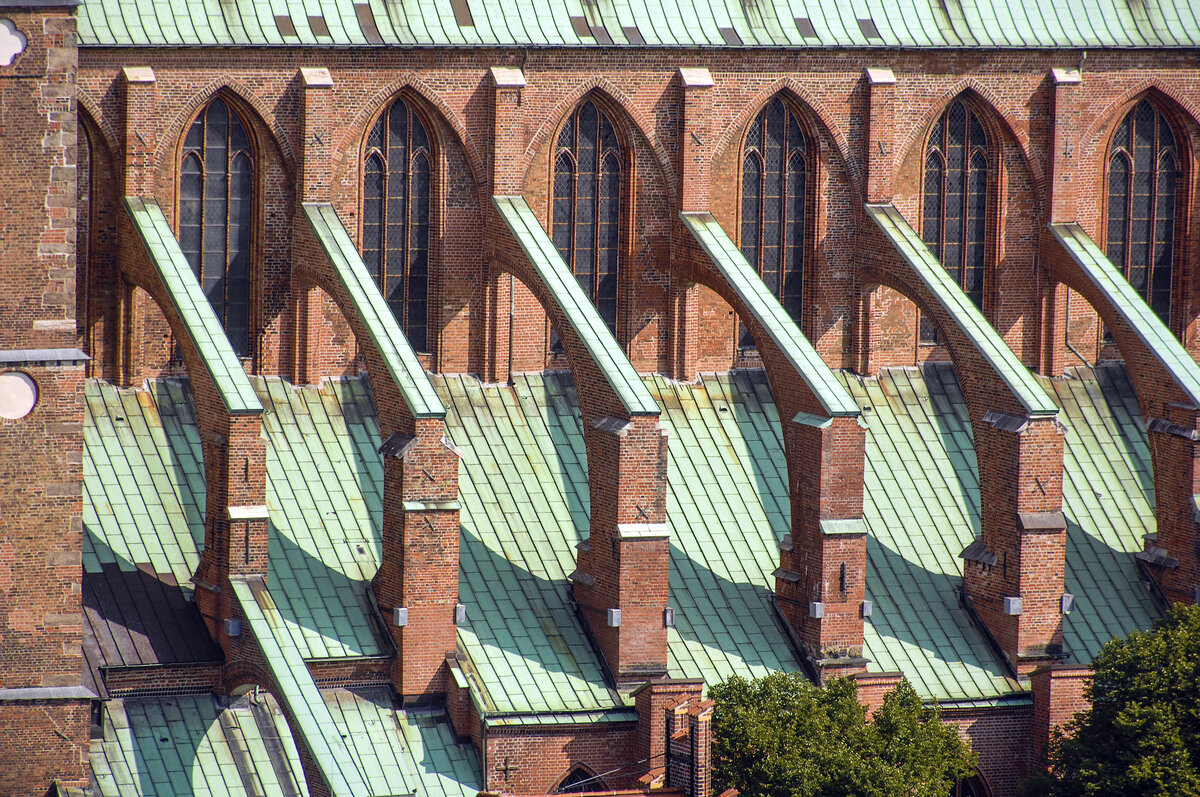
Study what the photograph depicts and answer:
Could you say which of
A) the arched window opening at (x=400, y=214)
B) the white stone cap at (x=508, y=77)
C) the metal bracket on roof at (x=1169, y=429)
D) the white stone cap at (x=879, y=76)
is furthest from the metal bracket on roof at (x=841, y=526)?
the white stone cap at (x=508, y=77)

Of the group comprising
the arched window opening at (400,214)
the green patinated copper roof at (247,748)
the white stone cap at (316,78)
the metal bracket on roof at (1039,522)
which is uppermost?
the white stone cap at (316,78)

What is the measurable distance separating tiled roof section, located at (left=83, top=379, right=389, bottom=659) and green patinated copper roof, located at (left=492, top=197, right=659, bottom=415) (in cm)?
458

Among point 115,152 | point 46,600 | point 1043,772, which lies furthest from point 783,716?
point 115,152

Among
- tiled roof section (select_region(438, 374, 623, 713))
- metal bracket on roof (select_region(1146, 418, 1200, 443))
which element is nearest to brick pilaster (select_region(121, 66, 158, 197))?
tiled roof section (select_region(438, 374, 623, 713))

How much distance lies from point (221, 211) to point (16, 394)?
8.81 meters

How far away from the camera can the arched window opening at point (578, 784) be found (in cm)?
4016

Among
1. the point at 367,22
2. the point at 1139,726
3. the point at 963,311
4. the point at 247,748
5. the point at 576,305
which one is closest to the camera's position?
the point at 1139,726

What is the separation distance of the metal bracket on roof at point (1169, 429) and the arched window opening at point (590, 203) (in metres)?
11.0

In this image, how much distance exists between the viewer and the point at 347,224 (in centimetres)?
4434

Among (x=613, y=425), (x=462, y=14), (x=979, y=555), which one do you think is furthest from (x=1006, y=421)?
(x=462, y=14)

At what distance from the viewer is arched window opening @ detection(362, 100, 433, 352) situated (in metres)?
44.6

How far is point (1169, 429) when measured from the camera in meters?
44.2

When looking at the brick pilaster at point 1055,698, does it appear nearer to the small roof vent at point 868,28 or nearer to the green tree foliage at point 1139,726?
the green tree foliage at point 1139,726

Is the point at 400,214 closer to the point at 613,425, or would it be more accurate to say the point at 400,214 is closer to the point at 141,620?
the point at 613,425
